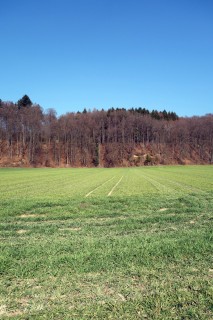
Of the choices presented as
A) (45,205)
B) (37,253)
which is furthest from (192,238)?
(45,205)

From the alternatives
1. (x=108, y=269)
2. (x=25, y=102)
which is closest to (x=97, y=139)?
(x=25, y=102)

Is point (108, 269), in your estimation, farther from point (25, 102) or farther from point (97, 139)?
point (25, 102)

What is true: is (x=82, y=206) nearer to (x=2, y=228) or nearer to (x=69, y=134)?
(x=2, y=228)

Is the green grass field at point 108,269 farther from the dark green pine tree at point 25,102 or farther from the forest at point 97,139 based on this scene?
the dark green pine tree at point 25,102

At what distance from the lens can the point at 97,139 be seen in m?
139

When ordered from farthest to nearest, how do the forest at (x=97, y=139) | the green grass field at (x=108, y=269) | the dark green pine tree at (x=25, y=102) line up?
the dark green pine tree at (x=25, y=102)
the forest at (x=97, y=139)
the green grass field at (x=108, y=269)

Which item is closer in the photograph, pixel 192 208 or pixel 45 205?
pixel 192 208

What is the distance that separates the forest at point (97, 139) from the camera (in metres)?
121

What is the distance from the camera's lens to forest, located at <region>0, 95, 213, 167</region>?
121 m

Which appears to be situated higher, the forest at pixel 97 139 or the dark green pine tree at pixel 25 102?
the dark green pine tree at pixel 25 102

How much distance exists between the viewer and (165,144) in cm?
14238

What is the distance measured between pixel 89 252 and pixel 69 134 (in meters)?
127

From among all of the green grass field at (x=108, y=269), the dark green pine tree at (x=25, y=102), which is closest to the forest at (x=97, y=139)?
the dark green pine tree at (x=25, y=102)

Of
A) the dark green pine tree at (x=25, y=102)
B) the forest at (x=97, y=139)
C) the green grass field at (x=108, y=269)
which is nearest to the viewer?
the green grass field at (x=108, y=269)
